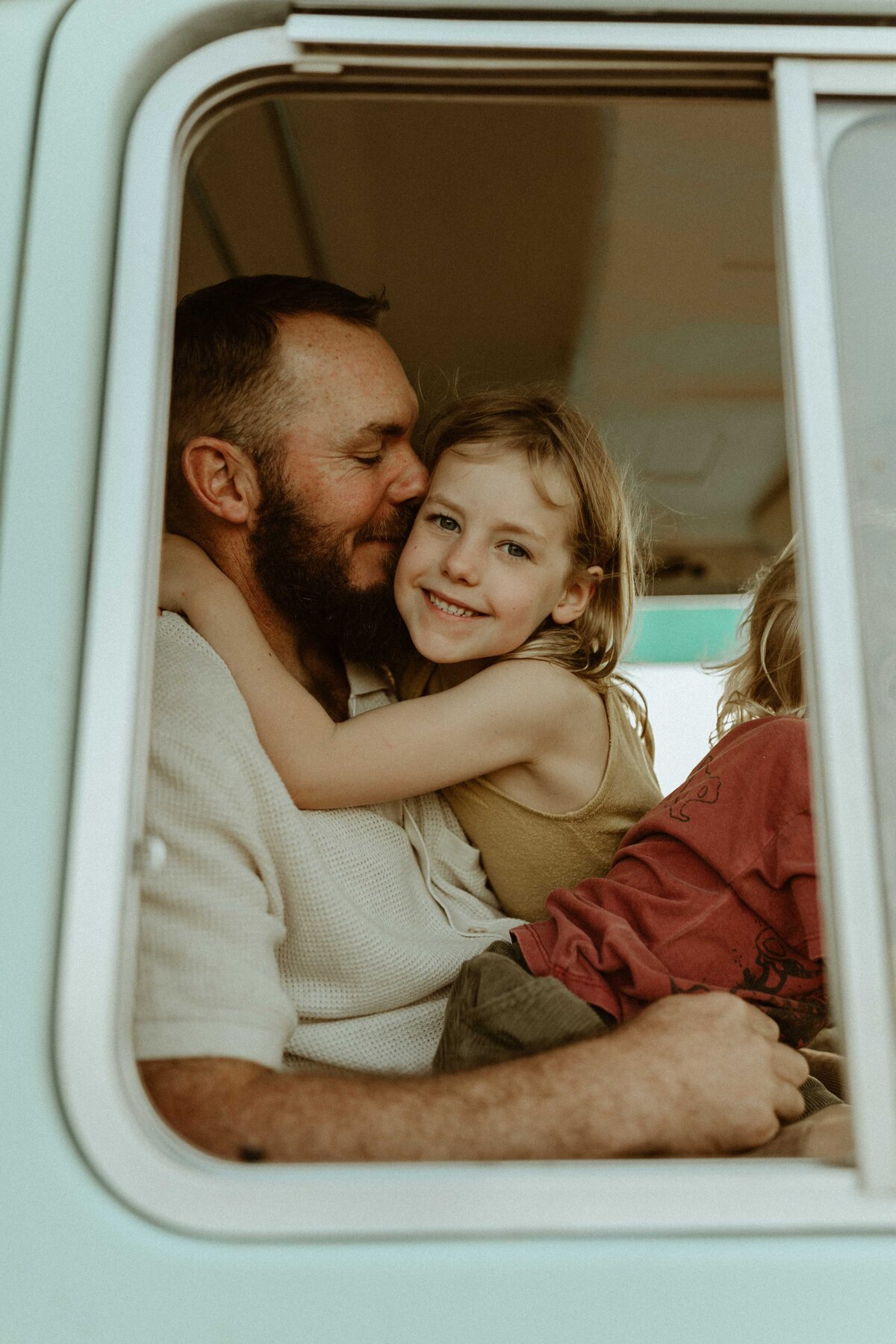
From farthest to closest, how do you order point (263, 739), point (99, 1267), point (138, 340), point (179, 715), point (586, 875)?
point (586, 875), point (263, 739), point (179, 715), point (138, 340), point (99, 1267)

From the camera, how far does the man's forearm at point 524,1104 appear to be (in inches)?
42.6

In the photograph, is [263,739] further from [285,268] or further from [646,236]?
[646,236]

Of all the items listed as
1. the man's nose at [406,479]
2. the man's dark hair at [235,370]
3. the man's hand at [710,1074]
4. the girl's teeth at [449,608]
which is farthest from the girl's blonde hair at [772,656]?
the man's dark hair at [235,370]

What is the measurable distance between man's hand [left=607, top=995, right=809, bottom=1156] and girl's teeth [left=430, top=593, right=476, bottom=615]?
723 mm

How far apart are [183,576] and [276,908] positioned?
50 cm

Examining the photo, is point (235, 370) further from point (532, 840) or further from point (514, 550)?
point (532, 840)

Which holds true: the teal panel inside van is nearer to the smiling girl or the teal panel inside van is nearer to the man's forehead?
the smiling girl

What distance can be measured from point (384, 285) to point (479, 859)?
49.9 inches

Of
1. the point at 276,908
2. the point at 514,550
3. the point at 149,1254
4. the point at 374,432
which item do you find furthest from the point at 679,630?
the point at 149,1254

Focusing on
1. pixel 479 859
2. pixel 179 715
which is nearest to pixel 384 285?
pixel 479 859

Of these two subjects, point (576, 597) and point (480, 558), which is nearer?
point (480, 558)

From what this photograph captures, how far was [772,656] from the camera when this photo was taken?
212cm

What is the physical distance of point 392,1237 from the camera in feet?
2.96

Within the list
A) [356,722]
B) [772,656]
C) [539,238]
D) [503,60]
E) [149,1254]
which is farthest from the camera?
[539,238]
